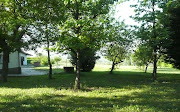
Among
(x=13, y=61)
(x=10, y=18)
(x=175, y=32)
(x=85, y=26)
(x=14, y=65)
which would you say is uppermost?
(x=10, y=18)

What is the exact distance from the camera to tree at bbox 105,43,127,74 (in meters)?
30.1

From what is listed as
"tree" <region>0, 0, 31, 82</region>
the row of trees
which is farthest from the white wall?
"tree" <region>0, 0, 31, 82</region>

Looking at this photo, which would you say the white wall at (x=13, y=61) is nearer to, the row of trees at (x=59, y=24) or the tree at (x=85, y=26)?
the row of trees at (x=59, y=24)

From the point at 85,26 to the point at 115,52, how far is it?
19.7 m

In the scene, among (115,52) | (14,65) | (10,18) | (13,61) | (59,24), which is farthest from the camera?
(14,65)

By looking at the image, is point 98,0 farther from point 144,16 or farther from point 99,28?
point 144,16

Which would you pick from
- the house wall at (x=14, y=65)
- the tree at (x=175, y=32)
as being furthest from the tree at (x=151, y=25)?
the house wall at (x=14, y=65)

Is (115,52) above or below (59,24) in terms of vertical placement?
below

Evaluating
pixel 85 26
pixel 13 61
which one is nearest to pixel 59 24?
pixel 85 26

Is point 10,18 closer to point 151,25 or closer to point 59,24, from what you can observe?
point 59,24

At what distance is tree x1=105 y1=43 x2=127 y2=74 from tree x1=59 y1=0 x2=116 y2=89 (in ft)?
54.4

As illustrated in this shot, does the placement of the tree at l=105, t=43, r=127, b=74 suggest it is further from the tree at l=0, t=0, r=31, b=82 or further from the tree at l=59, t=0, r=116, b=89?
the tree at l=59, t=0, r=116, b=89

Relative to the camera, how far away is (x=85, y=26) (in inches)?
470

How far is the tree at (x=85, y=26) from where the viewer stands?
1200 centimetres
